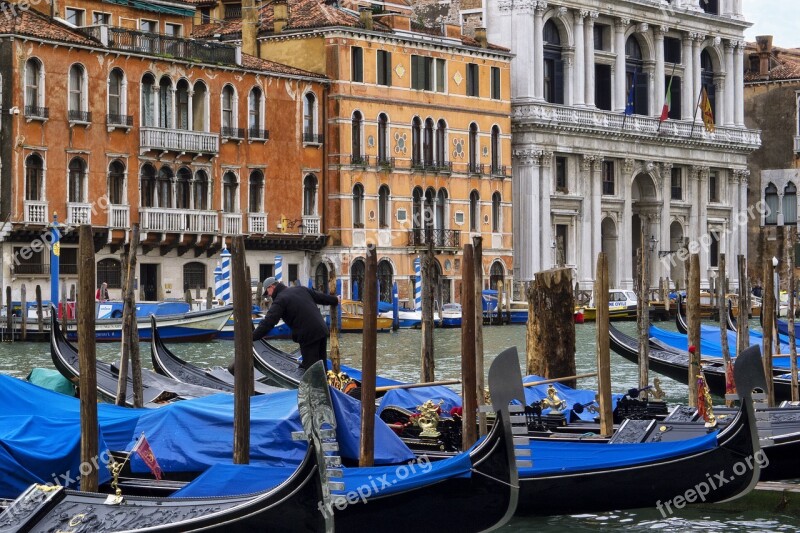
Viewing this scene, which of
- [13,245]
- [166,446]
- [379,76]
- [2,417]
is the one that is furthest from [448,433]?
[379,76]

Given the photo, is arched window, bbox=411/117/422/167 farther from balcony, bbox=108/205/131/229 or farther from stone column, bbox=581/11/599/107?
balcony, bbox=108/205/131/229

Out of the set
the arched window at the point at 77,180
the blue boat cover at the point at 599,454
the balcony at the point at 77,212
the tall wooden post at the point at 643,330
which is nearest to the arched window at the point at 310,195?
the arched window at the point at 77,180

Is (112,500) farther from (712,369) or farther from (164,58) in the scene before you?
(164,58)

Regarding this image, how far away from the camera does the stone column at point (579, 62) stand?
37.5 m

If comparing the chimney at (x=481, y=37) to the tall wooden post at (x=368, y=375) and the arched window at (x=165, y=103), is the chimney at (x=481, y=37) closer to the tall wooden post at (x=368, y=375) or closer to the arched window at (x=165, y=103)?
the arched window at (x=165, y=103)

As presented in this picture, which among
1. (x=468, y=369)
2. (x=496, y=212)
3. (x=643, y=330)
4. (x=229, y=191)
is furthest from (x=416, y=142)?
(x=468, y=369)

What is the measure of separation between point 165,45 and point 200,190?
8.48ft

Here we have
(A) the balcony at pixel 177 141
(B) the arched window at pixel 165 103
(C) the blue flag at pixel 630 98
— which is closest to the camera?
(A) the balcony at pixel 177 141

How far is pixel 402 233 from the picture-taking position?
3338 centimetres

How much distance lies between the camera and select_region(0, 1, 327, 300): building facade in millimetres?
26922

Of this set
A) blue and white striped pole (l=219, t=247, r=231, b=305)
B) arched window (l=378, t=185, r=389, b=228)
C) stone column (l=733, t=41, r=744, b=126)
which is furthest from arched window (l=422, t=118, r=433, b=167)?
stone column (l=733, t=41, r=744, b=126)

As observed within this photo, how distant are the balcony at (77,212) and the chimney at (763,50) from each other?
23.7 meters

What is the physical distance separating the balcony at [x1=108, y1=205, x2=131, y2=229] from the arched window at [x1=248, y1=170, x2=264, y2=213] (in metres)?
3.01

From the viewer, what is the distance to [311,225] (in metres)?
31.8
